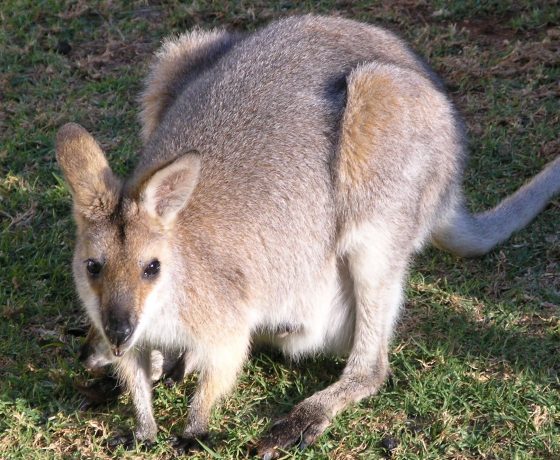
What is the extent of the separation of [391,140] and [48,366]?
63.2 inches

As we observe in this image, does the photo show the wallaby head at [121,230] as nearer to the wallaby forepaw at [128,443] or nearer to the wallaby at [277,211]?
the wallaby at [277,211]

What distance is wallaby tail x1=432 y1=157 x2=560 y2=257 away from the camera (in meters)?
4.24

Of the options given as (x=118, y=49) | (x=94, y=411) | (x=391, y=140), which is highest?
(x=391, y=140)

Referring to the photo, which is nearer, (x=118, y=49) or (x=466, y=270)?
(x=466, y=270)

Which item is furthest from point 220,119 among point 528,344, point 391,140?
point 528,344

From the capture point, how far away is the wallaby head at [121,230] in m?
3.14

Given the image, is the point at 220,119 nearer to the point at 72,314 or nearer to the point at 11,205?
the point at 72,314

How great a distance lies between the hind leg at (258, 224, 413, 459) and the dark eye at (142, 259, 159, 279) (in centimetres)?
76

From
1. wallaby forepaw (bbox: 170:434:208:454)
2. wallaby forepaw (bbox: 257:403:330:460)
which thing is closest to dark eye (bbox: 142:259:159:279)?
wallaby forepaw (bbox: 170:434:208:454)

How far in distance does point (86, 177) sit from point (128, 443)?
971mm

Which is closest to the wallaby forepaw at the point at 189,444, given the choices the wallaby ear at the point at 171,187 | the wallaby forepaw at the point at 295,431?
the wallaby forepaw at the point at 295,431

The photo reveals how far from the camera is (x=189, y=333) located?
11.2ft

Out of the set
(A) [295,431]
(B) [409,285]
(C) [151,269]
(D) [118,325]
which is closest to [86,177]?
(C) [151,269]

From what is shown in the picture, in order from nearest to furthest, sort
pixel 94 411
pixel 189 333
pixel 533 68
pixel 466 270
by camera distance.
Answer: pixel 189 333 → pixel 94 411 → pixel 466 270 → pixel 533 68
